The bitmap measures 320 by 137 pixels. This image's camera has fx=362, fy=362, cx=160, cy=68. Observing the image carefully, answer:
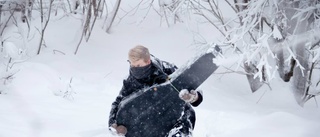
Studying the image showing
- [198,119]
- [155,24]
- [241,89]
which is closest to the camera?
[198,119]

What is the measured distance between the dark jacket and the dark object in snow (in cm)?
7

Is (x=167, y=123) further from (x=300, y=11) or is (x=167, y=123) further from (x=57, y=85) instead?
(x=57, y=85)

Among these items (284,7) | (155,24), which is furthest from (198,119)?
(155,24)

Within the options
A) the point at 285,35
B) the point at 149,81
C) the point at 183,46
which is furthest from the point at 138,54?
the point at 183,46

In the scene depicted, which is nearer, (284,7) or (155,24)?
(284,7)

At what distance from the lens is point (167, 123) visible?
111 inches

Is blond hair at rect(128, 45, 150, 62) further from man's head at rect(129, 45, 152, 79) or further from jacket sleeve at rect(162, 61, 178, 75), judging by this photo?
jacket sleeve at rect(162, 61, 178, 75)

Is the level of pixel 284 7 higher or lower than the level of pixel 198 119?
higher

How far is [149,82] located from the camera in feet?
9.18

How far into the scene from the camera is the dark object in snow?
2.70m

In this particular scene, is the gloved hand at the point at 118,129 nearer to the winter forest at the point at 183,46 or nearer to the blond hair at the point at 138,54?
the blond hair at the point at 138,54

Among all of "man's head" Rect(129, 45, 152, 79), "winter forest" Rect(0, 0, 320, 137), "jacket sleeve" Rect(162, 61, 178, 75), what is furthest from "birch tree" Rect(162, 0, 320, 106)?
"man's head" Rect(129, 45, 152, 79)

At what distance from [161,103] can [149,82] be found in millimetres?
187

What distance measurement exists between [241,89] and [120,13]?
5.52m
